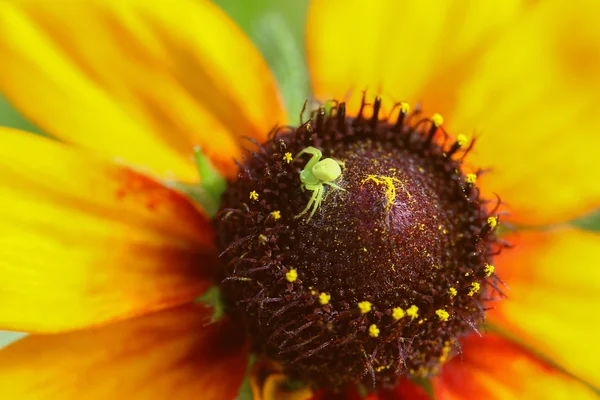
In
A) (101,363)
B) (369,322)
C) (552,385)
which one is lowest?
(552,385)

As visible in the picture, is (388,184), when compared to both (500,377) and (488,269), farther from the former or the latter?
(500,377)

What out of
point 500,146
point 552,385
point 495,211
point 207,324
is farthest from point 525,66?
point 207,324

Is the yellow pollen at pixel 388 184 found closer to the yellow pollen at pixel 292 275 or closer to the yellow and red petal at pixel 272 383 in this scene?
the yellow pollen at pixel 292 275

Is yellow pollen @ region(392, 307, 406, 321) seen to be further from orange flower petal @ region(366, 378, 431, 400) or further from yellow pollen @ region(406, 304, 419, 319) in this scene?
orange flower petal @ region(366, 378, 431, 400)

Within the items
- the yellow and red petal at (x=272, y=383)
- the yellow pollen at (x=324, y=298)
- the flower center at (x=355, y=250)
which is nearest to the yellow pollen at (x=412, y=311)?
the flower center at (x=355, y=250)

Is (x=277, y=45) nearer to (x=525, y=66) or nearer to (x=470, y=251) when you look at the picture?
(x=525, y=66)

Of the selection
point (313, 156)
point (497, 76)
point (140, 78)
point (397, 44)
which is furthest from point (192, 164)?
point (497, 76)
